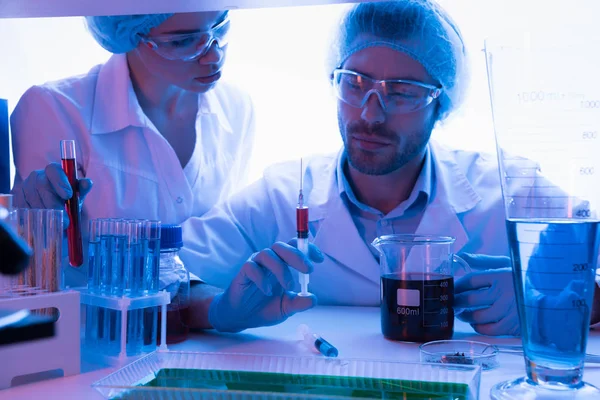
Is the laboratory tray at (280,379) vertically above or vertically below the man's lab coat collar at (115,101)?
below

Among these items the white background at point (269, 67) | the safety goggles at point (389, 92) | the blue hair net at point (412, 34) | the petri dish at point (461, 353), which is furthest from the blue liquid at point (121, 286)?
the white background at point (269, 67)

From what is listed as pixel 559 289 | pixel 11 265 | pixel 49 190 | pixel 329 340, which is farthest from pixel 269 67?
pixel 11 265

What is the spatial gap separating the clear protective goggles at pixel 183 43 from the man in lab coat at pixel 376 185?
363mm

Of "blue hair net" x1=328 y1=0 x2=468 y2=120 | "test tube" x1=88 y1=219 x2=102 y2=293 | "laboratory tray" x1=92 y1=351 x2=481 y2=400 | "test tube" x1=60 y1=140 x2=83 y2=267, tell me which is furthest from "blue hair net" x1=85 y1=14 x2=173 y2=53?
"laboratory tray" x1=92 y1=351 x2=481 y2=400

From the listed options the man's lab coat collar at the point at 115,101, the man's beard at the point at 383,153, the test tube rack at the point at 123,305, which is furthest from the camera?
the man's lab coat collar at the point at 115,101

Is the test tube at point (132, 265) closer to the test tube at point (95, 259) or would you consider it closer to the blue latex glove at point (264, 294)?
the test tube at point (95, 259)

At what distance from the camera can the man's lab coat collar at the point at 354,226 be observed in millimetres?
1805

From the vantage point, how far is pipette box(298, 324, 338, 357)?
1.22 metres

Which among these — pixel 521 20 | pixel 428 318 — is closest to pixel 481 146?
pixel 521 20

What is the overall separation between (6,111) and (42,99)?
191 millimetres

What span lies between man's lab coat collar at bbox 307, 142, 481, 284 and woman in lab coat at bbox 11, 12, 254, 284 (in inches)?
16.9

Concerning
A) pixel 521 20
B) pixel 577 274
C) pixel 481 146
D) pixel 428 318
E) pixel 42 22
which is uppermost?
pixel 42 22

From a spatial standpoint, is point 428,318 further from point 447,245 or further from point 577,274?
point 577,274

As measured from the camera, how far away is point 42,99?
6.17ft
